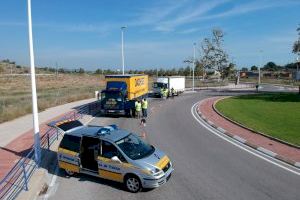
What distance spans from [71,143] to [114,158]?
2207mm

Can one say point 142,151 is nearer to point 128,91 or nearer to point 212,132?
point 212,132

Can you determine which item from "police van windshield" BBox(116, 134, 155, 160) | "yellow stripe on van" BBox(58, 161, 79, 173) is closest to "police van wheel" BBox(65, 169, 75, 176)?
"yellow stripe on van" BBox(58, 161, 79, 173)

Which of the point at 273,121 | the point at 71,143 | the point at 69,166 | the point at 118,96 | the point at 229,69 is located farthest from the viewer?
the point at 229,69

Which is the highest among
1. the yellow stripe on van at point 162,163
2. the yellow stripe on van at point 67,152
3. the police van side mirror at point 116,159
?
the police van side mirror at point 116,159

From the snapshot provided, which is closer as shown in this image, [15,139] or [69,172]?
[69,172]

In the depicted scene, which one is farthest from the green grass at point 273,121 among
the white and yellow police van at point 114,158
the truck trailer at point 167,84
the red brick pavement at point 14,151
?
the truck trailer at point 167,84

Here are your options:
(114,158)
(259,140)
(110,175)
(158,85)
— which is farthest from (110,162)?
(158,85)

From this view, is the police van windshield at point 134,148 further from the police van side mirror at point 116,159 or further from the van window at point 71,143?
the van window at point 71,143

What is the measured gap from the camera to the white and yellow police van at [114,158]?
11.2 metres

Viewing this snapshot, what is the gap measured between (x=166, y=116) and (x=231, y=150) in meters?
12.7

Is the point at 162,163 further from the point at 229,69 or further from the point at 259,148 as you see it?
the point at 229,69

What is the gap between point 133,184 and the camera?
1134 cm

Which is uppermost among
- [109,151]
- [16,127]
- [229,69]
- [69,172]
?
[229,69]

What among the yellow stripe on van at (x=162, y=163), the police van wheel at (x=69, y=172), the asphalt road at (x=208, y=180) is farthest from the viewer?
the police van wheel at (x=69, y=172)
